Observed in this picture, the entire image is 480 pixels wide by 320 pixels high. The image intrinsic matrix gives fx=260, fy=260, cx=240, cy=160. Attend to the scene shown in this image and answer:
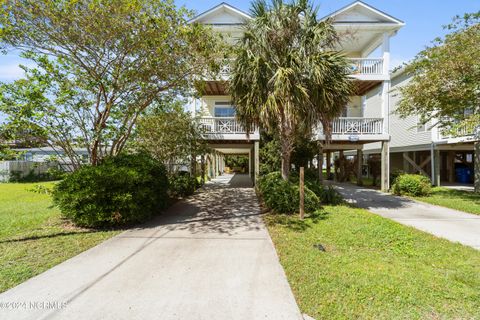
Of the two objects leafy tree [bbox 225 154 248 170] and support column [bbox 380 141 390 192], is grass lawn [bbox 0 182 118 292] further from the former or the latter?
leafy tree [bbox 225 154 248 170]

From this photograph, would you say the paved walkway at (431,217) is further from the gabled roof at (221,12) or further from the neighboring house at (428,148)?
the gabled roof at (221,12)

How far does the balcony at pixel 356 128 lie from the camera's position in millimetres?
13039

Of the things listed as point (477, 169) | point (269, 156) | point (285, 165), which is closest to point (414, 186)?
point (477, 169)

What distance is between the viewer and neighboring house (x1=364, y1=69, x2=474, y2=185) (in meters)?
16.0

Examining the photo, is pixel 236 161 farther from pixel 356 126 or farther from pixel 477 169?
pixel 477 169

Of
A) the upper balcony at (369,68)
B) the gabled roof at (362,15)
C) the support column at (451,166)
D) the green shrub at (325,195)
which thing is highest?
the gabled roof at (362,15)

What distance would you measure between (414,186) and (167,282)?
12.1 m

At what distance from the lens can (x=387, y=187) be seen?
1351 centimetres

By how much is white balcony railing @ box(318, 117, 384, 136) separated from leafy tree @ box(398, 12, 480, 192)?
1892 mm

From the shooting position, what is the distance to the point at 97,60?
7.34 m

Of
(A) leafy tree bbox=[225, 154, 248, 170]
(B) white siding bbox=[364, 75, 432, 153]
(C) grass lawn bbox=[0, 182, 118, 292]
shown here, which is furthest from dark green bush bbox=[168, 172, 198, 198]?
(A) leafy tree bbox=[225, 154, 248, 170]

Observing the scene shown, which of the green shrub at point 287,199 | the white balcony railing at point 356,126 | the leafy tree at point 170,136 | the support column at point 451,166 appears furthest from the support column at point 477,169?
the leafy tree at point 170,136

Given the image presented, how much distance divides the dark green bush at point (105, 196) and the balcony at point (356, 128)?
30.6ft

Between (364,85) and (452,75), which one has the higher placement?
(364,85)
